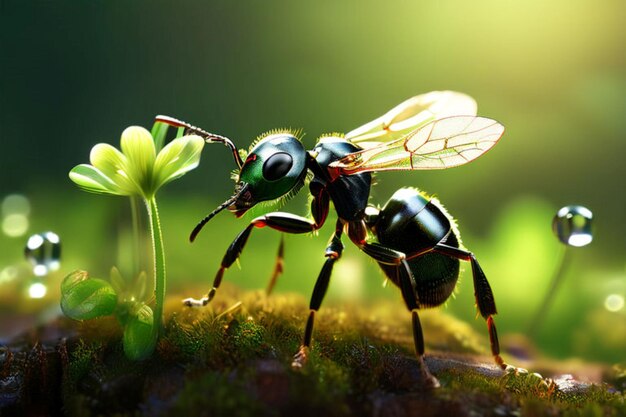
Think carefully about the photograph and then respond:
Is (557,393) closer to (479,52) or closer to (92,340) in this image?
(92,340)

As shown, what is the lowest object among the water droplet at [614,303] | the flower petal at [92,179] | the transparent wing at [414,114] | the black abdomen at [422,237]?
the water droplet at [614,303]

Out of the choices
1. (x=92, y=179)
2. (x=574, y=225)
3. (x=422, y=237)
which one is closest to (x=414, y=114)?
(x=422, y=237)

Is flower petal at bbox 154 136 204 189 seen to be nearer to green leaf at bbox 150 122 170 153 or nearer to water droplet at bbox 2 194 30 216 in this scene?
green leaf at bbox 150 122 170 153

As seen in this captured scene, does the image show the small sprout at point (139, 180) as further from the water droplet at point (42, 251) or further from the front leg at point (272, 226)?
the water droplet at point (42, 251)

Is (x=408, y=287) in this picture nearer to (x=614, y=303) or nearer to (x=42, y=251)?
(x=42, y=251)

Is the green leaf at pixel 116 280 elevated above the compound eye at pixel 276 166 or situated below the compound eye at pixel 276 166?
below

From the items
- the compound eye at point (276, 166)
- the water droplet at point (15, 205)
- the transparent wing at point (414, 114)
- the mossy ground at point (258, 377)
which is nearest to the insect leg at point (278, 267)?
the mossy ground at point (258, 377)

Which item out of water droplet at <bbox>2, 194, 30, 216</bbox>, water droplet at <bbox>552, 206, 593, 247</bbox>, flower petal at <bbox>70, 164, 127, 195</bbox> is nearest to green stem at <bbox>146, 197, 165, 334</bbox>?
flower petal at <bbox>70, 164, 127, 195</bbox>
